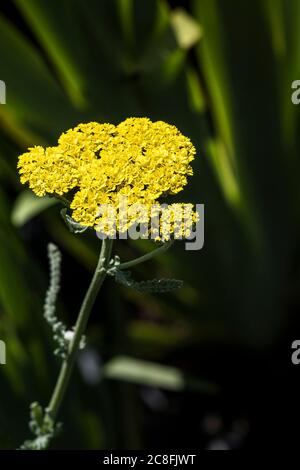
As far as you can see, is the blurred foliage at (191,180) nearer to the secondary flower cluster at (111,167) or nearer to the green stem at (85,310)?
the green stem at (85,310)

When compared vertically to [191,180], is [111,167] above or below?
below

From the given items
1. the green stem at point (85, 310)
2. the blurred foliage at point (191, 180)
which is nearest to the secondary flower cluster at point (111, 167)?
the green stem at point (85, 310)

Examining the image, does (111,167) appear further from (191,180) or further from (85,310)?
(191,180)

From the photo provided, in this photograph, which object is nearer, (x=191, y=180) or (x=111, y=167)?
(x=111, y=167)

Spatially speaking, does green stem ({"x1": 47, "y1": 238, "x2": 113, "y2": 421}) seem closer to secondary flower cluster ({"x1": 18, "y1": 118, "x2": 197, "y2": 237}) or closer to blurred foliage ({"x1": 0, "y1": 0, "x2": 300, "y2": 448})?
secondary flower cluster ({"x1": 18, "y1": 118, "x2": 197, "y2": 237})

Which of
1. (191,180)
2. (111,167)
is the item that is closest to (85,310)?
(111,167)

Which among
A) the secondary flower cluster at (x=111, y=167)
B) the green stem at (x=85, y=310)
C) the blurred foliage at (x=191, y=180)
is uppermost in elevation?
the blurred foliage at (x=191, y=180)

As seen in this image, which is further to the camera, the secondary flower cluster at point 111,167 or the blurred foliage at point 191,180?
the blurred foliage at point 191,180
